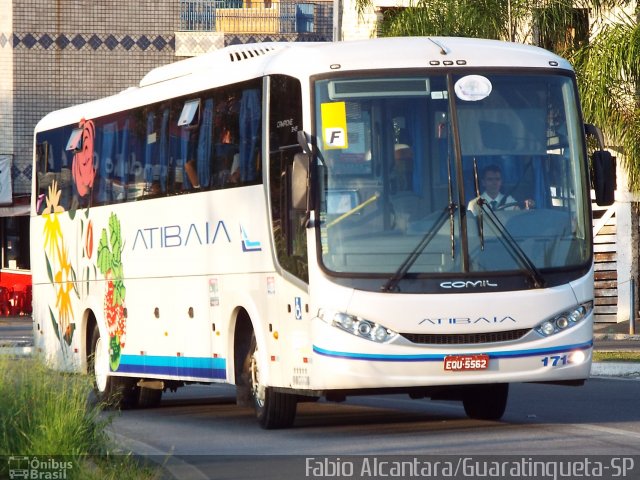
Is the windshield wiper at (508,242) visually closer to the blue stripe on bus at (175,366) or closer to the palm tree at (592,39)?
the blue stripe on bus at (175,366)

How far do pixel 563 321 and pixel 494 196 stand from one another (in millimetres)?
1157

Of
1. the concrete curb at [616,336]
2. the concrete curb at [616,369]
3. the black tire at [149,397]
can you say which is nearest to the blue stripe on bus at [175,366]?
the black tire at [149,397]

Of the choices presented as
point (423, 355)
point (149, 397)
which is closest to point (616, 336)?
point (149, 397)

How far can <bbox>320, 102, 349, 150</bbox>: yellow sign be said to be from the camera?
13.4m

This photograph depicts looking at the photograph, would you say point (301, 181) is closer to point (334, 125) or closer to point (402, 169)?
point (334, 125)

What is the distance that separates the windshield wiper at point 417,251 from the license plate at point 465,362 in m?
0.73

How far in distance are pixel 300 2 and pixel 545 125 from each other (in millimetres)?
33696

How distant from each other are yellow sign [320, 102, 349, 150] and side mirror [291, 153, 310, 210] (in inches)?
A: 11.7

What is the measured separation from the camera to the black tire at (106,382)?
18609 mm

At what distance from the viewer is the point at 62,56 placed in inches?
1716

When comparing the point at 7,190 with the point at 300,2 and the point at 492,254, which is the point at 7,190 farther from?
the point at 492,254

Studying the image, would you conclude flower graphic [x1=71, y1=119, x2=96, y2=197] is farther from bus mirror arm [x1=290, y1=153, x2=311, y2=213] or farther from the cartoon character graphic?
bus mirror arm [x1=290, y1=153, x2=311, y2=213]

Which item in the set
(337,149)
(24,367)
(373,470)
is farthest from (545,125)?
(24,367)

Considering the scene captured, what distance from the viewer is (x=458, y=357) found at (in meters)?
13.0
